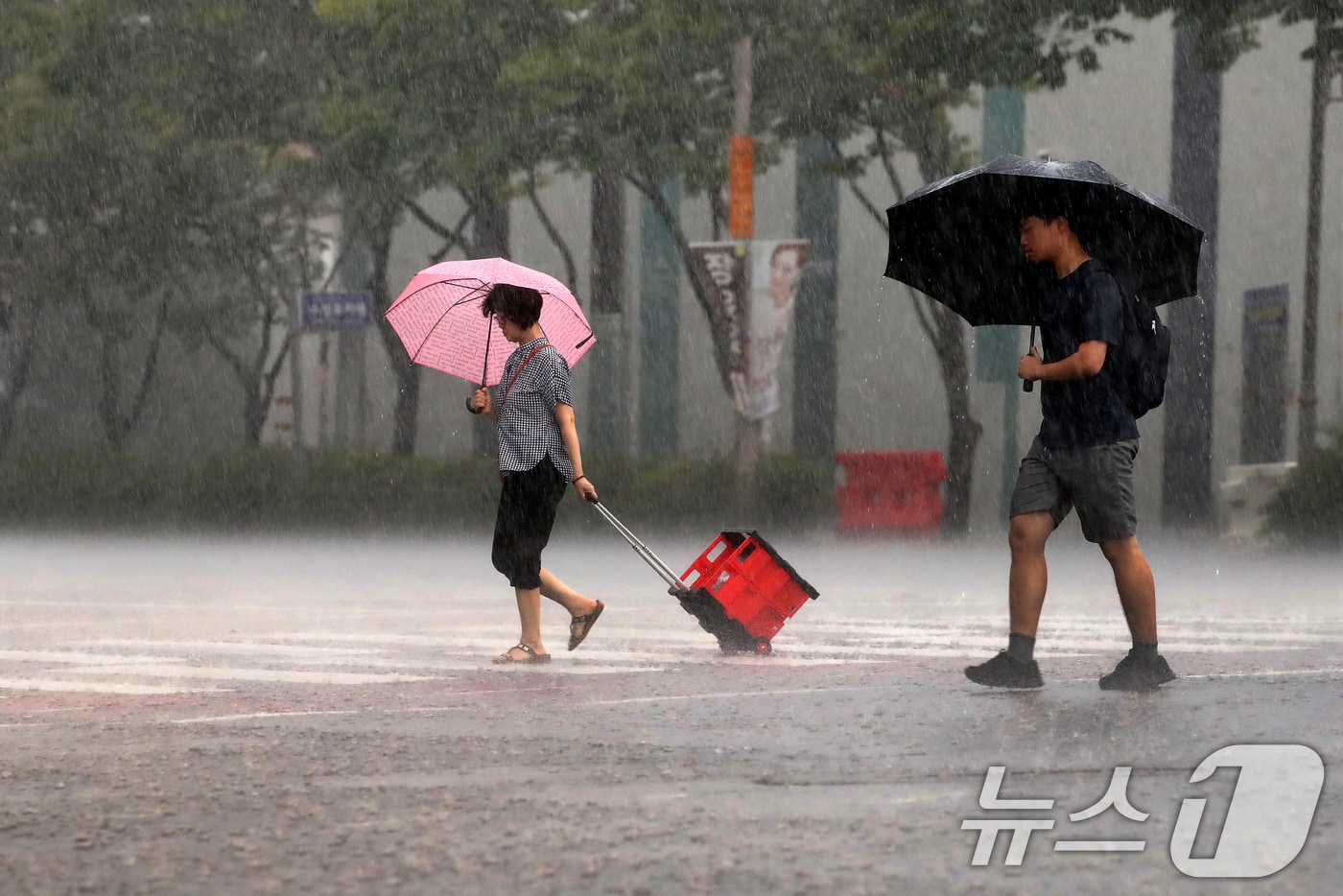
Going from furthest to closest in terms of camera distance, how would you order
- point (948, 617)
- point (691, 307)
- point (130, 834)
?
point (691, 307), point (948, 617), point (130, 834)

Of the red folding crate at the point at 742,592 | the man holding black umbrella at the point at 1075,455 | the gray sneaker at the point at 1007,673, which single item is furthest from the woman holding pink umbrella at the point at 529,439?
the man holding black umbrella at the point at 1075,455

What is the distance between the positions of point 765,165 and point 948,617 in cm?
1372

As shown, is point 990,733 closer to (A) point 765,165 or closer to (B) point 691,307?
(A) point 765,165

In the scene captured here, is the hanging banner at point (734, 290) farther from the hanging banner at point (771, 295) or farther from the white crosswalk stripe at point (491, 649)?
the white crosswalk stripe at point (491, 649)

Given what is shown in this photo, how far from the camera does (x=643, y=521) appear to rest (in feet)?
68.6

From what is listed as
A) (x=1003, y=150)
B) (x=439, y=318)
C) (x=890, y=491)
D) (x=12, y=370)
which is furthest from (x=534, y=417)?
(x=12, y=370)

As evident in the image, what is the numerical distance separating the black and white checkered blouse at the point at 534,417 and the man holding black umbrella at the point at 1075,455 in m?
2.07

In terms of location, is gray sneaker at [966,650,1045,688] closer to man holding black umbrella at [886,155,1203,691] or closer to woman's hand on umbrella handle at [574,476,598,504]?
man holding black umbrella at [886,155,1203,691]

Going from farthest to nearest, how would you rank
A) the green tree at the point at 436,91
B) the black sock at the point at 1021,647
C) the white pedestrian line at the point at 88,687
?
the green tree at the point at 436,91 < the white pedestrian line at the point at 88,687 < the black sock at the point at 1021,647

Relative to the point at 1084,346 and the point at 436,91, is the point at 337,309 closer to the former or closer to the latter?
the point at 436,91

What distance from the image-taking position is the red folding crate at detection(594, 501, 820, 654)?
862 centimetres

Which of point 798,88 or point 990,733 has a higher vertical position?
point 798,88

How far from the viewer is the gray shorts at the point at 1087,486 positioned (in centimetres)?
702

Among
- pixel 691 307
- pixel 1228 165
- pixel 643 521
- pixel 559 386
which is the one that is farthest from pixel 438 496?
pixel 559 386
